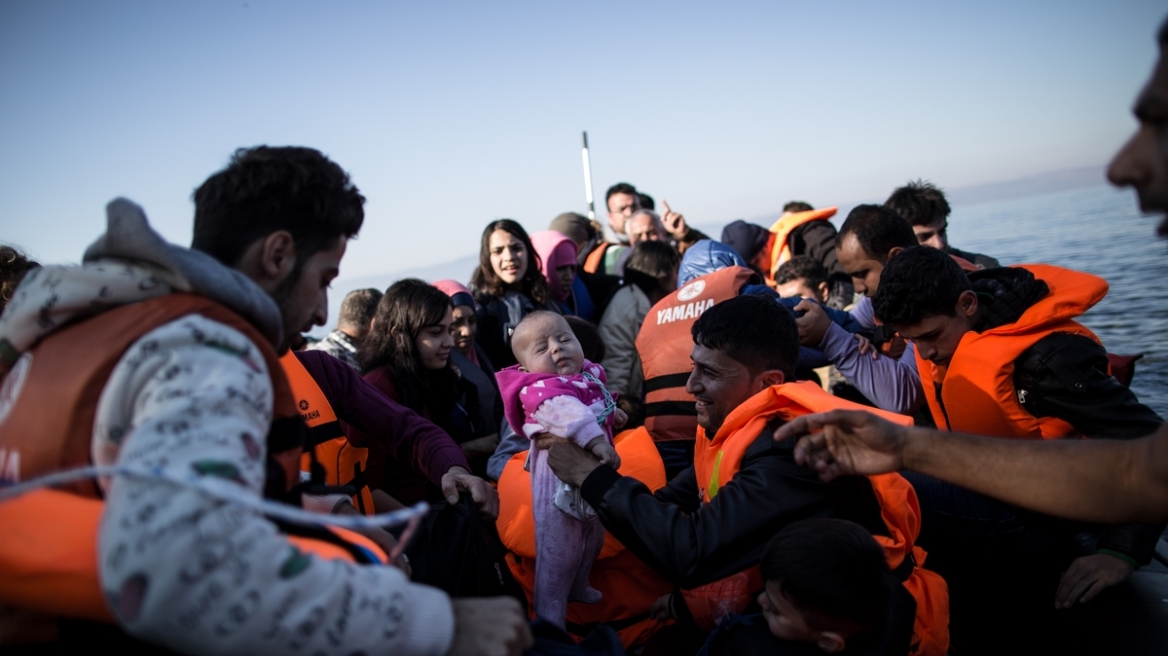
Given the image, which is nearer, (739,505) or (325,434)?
(739,505)

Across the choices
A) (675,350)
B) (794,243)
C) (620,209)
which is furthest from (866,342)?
(620,209)

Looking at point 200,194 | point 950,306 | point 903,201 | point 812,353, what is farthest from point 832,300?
point 200,194

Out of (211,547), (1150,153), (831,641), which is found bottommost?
(831,641)

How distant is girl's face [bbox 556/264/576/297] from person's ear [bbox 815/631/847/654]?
4.50 m

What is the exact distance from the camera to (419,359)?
13.8 feet

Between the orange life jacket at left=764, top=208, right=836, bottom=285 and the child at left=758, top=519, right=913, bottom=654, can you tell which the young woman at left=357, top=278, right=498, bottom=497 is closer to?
the child at left=758, top=519, right=913, bottom=654

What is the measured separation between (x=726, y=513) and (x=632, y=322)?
3.29 meters

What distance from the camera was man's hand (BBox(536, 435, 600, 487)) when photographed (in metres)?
2.67

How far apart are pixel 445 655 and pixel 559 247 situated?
5.13 m

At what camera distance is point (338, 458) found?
2861mm

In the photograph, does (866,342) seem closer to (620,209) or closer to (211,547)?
(211,547)

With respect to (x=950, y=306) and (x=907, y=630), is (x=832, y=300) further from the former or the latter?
(x=907, y=630)

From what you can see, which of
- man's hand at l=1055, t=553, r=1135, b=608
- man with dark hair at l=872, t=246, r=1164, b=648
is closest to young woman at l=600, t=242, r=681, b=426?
man with dark hair at l=872, t=246, r=1164, b=648

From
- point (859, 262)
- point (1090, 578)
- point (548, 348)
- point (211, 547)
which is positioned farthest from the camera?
point (859, 262)
